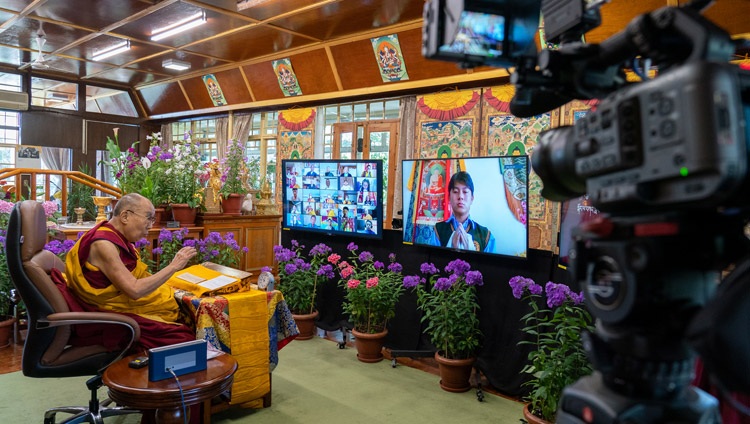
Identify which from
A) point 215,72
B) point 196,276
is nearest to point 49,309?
point 196,276

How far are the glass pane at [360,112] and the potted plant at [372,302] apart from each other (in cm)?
243

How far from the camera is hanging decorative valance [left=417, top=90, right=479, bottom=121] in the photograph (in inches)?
191

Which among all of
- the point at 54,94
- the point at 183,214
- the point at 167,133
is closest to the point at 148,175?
the point at 183,214

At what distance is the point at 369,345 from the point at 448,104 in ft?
8.23

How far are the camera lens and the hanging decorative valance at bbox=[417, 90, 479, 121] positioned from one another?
4127 millimetres

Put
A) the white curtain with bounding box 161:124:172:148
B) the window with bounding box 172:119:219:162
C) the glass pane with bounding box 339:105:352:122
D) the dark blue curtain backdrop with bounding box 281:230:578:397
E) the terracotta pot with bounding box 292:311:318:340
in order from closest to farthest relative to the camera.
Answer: the dark blue curtain backdrop with bounding box 281:230:578:397, the terracotta pot with bounding box 292:311:318:340, the glass pane with bounding box 339:105:352:122, the window with bounding box 172:119:219:162, the white curtain with bounding box 161:124:172:148

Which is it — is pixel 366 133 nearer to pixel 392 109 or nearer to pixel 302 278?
pixel 392 109

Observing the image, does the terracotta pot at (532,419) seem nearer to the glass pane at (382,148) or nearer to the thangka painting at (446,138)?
the thangka painting at (446,138)

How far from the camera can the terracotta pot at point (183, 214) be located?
4.53m

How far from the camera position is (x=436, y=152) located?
203 inches

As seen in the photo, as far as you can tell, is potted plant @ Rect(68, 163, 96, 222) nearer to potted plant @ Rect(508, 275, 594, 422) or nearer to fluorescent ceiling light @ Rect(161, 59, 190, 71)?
fluorescent ceiling light @ Rect(161, 59, 190, 71)

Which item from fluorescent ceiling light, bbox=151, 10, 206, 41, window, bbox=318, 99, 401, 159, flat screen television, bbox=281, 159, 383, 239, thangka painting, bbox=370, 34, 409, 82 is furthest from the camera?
window, bbox=318, 99, 401, 159

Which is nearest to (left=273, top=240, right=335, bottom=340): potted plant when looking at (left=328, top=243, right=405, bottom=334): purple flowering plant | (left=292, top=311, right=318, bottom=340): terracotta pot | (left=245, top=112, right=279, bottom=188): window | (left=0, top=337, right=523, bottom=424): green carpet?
(left=292, top=311, right=318, bottom=340): terracotta pot

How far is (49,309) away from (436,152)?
3702mm
